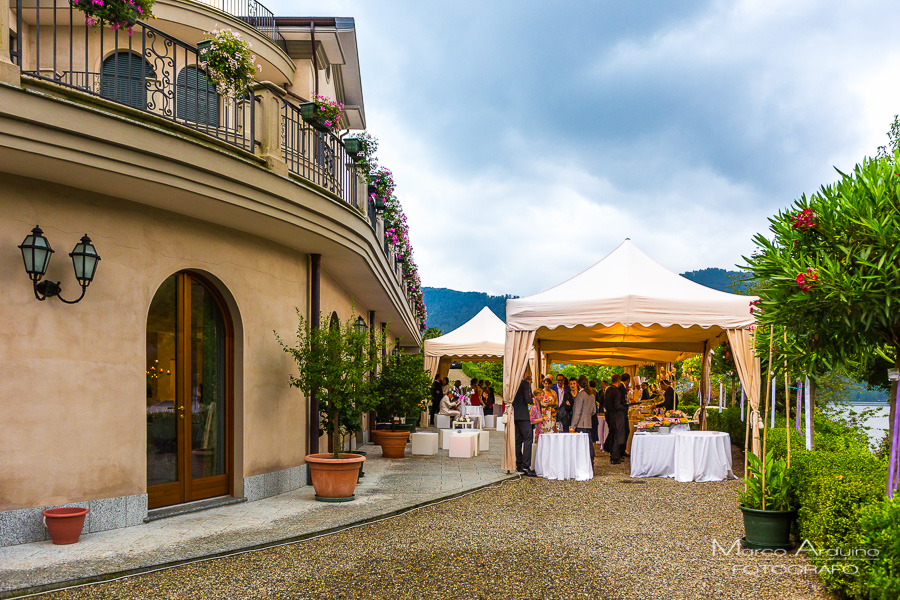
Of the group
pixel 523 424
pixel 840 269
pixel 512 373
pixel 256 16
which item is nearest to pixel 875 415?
pixel 523 424

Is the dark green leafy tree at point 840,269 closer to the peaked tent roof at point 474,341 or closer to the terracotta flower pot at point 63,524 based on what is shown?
the terracotta flower pot at point 63,524

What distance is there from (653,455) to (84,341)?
8926mm

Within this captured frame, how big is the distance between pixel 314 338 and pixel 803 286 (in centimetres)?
629

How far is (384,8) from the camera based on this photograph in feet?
40.9

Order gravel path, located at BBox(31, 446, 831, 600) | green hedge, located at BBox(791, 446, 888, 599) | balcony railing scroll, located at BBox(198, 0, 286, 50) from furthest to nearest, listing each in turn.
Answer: balcony railing scroll, located at BBox(198, 0, 286, 50), gravel path, located at BBox(31, 446, 831, 600), green hedge, located at BBox(791, 446, 888, 599)

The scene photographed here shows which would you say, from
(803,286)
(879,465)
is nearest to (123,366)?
(803,286)

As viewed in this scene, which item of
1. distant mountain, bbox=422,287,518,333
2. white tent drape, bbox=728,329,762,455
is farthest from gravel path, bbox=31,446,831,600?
distant mountain, bbox=422,287,518,333

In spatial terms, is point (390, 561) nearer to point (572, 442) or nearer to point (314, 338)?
point (314, 338)

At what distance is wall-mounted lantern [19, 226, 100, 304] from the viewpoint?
21.3 feet

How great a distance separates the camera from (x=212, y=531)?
718 cm

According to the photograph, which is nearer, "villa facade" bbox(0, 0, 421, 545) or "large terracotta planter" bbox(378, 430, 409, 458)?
"villa facade" bbox(0, 0, 421, 545)

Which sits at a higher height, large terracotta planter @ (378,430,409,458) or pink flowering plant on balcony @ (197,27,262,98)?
pink flowering plant on balcony @ (197,27,262,98)

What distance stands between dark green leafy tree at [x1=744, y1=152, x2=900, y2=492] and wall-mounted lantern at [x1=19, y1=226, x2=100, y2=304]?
6.05m

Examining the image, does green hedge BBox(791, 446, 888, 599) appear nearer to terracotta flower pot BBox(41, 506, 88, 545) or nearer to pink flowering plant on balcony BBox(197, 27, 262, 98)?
terracotta flower pot BBox(41, 506, 88, 545)
